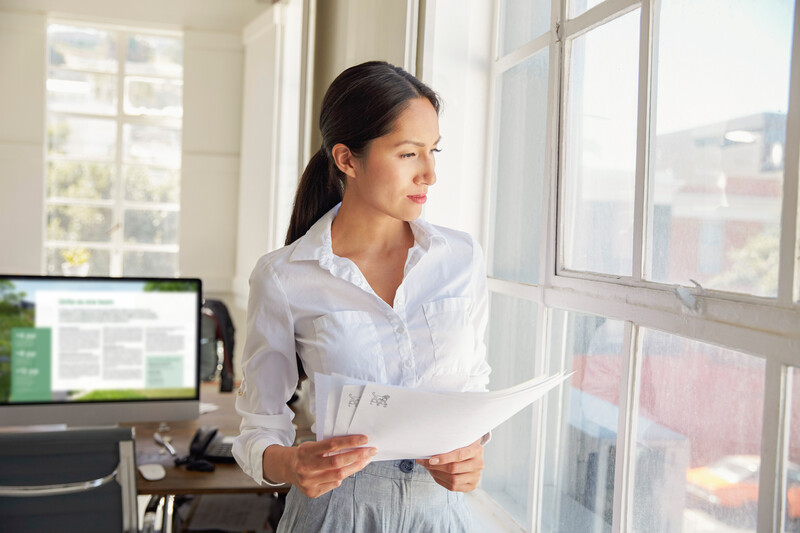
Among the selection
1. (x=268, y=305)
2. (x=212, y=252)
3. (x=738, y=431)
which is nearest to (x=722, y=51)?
(x=738, y=431)

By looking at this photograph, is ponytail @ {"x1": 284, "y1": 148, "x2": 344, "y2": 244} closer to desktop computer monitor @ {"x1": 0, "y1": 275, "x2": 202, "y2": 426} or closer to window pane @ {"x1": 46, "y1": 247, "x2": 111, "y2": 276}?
desktop computer monitor @ {"x1": 0, "y1": 275, "x2": 202, "y2": 426}

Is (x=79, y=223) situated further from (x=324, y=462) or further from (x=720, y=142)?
(x=720, y=142)

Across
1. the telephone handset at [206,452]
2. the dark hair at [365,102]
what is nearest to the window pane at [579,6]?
the dark hair at [365,102]

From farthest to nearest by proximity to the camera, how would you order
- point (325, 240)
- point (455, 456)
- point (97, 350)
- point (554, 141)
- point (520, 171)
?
point (97, 350), point (520, 171), point (554, 141), point (325, 240), point (455, 456)

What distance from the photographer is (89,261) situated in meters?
5.57

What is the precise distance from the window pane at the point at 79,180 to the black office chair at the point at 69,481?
4.32m

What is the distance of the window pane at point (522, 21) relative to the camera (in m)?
1.68

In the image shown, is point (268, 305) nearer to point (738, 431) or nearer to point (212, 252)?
point (738, 431)

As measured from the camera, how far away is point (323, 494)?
4.22ft

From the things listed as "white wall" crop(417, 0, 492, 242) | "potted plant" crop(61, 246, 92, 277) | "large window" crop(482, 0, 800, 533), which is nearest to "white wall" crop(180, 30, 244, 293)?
"potted plant" crop(61, 246, 92, 277)

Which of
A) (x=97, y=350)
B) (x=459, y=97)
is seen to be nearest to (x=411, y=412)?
(x=459, y=97)

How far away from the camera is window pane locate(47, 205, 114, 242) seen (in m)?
5.49

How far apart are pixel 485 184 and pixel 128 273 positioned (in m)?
4.32

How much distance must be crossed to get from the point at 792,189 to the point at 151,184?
5.37 metres
